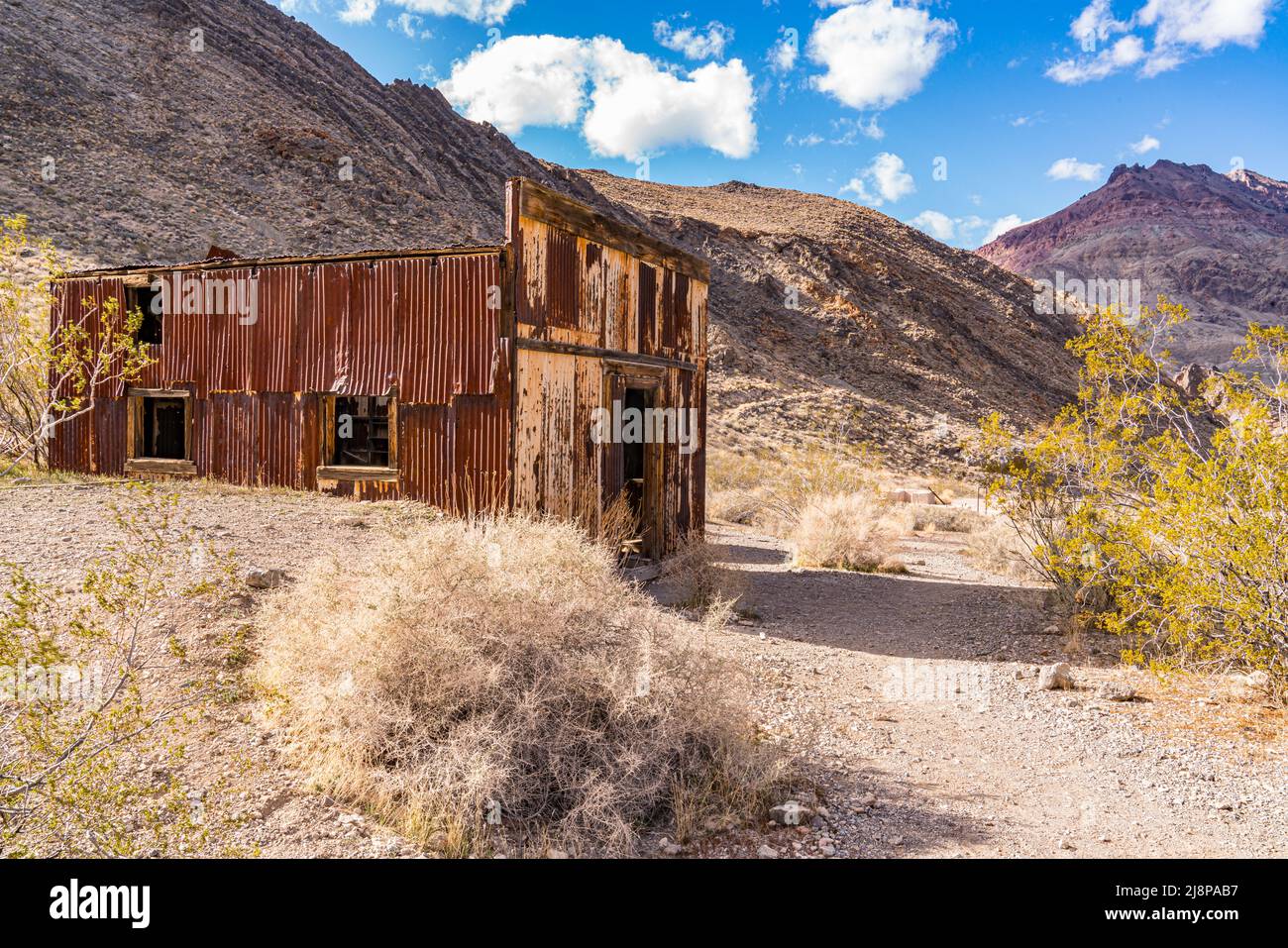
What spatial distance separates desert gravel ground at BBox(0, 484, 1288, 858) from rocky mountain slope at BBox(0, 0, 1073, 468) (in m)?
18.6

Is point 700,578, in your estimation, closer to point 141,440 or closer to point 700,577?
point 700,577

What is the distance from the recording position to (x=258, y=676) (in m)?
5.29

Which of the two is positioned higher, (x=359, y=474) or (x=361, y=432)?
(x=361, y=432)

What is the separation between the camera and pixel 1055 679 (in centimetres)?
711

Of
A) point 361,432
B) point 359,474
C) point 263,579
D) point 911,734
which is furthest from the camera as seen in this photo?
point 361,432

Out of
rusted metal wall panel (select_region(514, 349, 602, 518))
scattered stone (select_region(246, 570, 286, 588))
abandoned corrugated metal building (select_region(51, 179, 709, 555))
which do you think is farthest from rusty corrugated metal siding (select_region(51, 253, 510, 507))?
scattered stone (select_region(246, 570, 286, 588))

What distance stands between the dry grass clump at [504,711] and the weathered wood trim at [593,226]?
17.1ft

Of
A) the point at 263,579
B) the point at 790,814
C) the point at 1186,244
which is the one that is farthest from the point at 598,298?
the point at 1186,244

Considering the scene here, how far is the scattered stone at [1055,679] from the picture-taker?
7109mm

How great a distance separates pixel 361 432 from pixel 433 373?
2.25 metres

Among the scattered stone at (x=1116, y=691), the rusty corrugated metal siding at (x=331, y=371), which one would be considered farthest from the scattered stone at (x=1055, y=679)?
the rusty corrugated metal siding at (x=331, y=371)

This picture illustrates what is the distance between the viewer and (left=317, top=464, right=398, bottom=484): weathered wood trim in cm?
998

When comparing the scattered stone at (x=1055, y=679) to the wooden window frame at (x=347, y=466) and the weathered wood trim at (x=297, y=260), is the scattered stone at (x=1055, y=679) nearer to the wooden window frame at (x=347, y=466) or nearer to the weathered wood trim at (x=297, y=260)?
the weathered wood trim at (x=297, y=260)

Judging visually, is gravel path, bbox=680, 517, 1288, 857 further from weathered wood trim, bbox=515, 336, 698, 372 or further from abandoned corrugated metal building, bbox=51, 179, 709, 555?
weathered wood trim, bbox=515, 336, 698, 372
